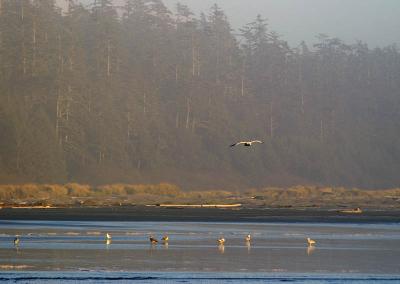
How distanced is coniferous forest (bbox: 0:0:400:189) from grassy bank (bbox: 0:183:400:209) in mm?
7173

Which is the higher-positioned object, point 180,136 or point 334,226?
point 180,136

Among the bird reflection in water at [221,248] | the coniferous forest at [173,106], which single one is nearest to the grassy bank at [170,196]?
the coniferous forest at [173,106]

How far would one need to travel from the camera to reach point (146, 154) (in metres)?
135

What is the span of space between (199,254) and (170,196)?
223ft

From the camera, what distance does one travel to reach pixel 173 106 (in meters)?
150

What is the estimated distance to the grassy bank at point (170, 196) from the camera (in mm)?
103688

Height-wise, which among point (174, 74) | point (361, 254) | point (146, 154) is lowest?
point (361, 254)

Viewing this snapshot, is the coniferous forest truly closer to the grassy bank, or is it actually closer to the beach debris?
the grassy bank

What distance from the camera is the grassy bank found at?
10369 centimetres

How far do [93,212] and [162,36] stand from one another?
7951 centimetres

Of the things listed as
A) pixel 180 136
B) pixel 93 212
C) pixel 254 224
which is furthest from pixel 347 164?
pixel 254 224

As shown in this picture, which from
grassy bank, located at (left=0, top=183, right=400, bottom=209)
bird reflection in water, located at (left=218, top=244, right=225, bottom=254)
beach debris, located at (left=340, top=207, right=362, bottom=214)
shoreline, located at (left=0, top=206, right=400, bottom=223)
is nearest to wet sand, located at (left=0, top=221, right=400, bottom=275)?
bird reflection in water, located at (left=218, top=244, right=225, bottom=254)

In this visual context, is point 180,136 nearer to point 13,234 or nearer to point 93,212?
point 93,212

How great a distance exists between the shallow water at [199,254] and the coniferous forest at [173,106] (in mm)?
59791
